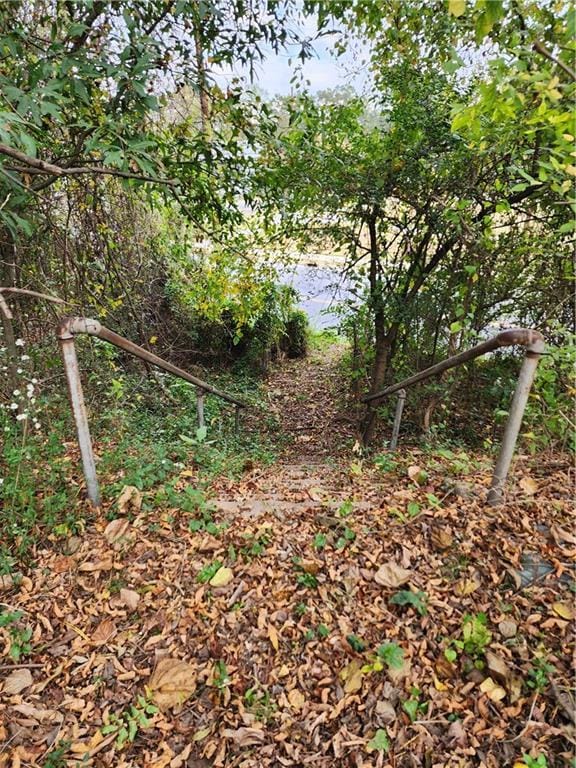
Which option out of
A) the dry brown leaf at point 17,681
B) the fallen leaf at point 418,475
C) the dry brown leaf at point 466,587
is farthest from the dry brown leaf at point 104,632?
the fallen leaf at point 418,475

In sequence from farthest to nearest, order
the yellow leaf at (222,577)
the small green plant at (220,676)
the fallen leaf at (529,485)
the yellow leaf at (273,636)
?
1. the fallen leaf at (529,485)
2. the yellow leaf at (222,577)
3. the yellow leaf at (273,636)
4. the small green plant at (220,676)

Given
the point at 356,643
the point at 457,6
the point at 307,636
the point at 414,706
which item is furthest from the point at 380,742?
the point at 457,6

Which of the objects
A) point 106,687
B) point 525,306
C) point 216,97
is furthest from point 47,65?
point 525,306

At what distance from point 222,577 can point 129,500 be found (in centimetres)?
75

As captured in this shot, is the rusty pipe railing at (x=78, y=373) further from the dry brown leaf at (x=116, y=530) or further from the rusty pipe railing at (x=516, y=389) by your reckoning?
the rusty pipe railing at (x=516, y=389)

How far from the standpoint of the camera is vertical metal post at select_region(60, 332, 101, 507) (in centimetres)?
192

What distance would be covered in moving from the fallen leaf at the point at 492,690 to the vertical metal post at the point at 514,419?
81 centimetres

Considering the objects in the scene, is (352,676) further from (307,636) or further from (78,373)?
(78,373)

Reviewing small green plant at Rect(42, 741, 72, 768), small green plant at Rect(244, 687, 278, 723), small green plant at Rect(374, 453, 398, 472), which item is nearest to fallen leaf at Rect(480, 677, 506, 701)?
small green plant at Rect(244, 687, 278, 723)

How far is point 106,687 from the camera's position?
1508 millimetres

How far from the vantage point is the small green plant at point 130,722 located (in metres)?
1.36

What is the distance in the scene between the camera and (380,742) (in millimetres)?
1257

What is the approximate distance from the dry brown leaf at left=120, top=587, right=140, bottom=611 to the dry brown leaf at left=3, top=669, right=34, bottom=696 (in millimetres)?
391

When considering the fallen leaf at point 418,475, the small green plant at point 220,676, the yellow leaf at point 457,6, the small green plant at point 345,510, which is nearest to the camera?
the yellow leaf at point 457,6
